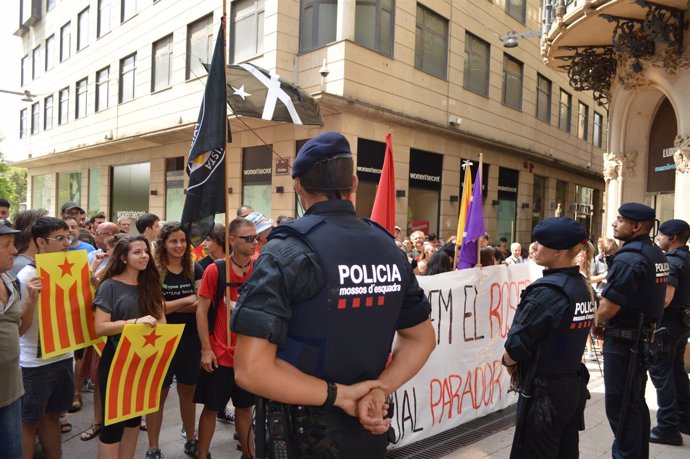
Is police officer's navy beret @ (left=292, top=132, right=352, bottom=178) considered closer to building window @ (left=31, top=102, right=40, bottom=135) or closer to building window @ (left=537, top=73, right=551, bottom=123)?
building window @ (left=537, top=73, right=551, bottom=123)

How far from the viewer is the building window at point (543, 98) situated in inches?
885

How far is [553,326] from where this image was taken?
121 inches

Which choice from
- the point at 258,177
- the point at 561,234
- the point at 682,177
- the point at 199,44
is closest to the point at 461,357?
the point at 561,234

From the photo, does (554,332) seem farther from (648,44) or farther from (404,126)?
(404,126)

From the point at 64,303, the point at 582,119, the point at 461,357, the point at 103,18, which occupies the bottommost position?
the point at 461,357

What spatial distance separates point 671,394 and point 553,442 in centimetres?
255

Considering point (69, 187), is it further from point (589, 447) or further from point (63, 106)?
point (589, 447)

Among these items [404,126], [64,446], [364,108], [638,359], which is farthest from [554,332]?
[404,126]

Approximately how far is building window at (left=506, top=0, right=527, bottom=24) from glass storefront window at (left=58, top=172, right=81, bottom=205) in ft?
73.8

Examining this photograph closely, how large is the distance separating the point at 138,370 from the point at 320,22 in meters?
12.3

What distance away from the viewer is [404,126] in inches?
609

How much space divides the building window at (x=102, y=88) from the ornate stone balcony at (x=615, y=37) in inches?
748

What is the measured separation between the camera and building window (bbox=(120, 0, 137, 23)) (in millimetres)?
20297

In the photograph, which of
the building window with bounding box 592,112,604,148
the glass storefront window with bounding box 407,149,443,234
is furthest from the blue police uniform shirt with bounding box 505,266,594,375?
the building window with bounding box 592,112,604,148
